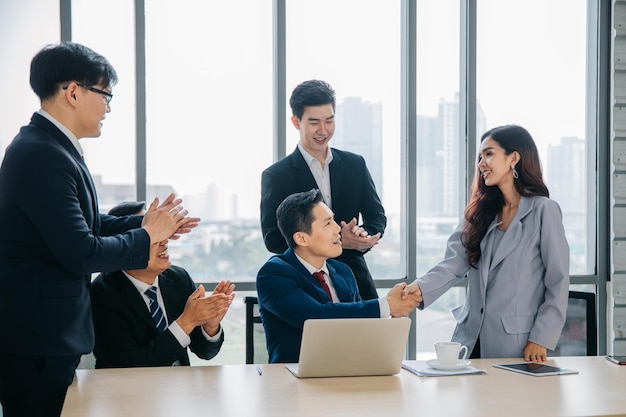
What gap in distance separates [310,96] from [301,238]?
878 mm

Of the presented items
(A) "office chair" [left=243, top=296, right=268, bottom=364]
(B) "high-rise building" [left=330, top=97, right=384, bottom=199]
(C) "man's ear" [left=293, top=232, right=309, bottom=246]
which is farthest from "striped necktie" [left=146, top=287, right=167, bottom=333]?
(B) "high-rise building" [left=330, top=97, right=384, bottom=199]

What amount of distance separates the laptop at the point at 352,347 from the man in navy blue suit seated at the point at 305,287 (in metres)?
0.35

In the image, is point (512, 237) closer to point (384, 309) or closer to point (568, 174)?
point (384, 309)

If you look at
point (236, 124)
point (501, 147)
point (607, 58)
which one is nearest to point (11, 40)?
point (236, 124)

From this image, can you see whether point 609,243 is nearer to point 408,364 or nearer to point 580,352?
→ point 580,352

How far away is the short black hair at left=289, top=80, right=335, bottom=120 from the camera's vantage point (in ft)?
11.1

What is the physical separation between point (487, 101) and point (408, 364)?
8.73ft

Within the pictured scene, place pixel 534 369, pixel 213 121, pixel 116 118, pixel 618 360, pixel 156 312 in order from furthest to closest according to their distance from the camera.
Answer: pixel 213 121 < pixel 116 118 < pixel 156 312 < pixel 618 360 < pixel 534 369

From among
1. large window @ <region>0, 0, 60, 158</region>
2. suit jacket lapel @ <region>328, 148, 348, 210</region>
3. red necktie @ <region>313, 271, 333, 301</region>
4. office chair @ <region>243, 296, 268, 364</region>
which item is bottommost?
office chair @ <region>243, 296, 268, 364</region>

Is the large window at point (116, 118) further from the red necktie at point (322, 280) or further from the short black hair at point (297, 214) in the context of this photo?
the red necktie at point (322, 280)

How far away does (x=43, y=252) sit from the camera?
2.13 m

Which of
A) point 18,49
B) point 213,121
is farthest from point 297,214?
point 18,49

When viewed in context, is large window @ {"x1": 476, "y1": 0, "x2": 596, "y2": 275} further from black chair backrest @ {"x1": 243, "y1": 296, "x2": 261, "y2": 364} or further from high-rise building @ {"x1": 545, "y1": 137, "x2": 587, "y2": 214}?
black chair backrest @ {"x1": 243, "y1": 296, "x2": 261, "y2": 364}

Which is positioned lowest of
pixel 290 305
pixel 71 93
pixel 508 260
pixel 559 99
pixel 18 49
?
pixel 290 305
